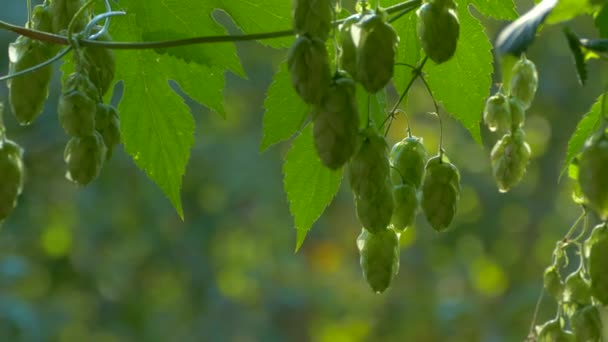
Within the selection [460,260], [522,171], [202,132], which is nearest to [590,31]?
[460,260]

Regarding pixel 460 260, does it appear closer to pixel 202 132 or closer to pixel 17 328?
pixel 202 132

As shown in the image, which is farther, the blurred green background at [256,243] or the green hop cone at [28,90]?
the blurred green background at [256,243]

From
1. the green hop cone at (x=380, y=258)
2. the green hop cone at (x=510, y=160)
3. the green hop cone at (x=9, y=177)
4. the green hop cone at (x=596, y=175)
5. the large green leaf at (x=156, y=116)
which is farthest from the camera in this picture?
the large green leaf at (x=156, y=116)

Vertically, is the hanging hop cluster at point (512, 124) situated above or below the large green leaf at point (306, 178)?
above

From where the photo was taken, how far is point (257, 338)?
625cm

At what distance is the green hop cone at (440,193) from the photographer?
0.89 meters

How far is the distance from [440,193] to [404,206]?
4cm

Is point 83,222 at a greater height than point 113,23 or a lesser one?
lesser

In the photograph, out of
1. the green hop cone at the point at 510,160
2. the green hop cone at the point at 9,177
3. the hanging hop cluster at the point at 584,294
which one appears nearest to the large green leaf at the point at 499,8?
the green hop cone at the point at 510,160

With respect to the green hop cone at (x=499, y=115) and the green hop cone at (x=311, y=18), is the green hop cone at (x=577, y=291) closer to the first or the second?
the green hop cone at (x=499, y=115)

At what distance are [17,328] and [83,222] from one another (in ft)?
4.44

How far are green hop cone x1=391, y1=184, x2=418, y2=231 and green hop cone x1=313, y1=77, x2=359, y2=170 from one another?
0.21m

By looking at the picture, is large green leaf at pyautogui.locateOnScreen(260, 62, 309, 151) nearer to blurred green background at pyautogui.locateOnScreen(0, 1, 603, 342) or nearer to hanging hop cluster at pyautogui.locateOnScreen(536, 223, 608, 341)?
hanging hop cluster at pyautogui.locateOnScreen(536, 223, 608, 341)

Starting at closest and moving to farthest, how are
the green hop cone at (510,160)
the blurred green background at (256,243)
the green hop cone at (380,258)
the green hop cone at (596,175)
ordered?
the green hop cone at (596,175) → the green hop cone at (380,258) → the green hop cone at (510,160) → the blurred green background at (256,243)
